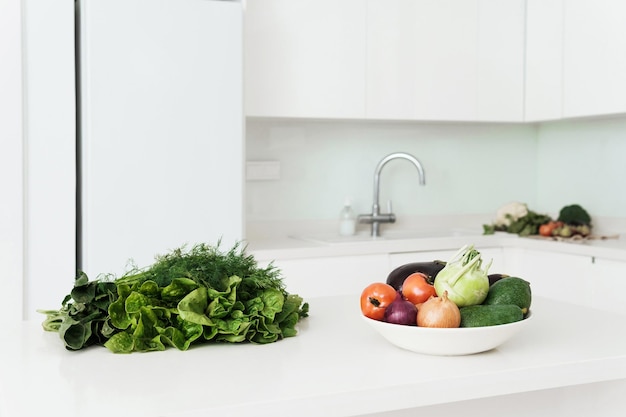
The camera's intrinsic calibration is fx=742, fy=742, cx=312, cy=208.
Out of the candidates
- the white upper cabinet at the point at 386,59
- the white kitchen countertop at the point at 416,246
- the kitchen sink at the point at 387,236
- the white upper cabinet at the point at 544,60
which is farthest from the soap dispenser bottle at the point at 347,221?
the white upper cabinet at the point at 544,60

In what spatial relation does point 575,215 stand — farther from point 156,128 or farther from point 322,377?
point 322,377

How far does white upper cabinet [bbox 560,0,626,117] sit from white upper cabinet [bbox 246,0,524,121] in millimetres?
349

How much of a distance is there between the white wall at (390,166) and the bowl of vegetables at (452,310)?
2.38m

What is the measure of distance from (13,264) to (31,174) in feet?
1.11

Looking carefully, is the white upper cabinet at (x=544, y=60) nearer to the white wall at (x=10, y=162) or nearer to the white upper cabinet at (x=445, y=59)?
the white upper cabinet at (x=445, y=59)

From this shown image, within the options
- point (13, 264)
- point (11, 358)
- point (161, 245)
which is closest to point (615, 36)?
point (161, 245)

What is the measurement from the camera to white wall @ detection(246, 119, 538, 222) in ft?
12.6

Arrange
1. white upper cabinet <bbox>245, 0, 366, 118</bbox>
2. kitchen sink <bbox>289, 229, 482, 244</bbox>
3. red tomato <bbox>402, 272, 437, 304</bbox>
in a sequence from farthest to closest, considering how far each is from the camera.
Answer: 1. kitchen sink <bbox>289, 229, 482, 244</bbox>
2. white upper cabinet <bbox>245, 0, 366, 118</bbox>
3. red tomato <bbox>402, 272, 437, 304</bbox>

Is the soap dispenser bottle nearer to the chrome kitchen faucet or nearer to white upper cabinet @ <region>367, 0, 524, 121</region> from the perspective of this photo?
the chrome kitchen faucet

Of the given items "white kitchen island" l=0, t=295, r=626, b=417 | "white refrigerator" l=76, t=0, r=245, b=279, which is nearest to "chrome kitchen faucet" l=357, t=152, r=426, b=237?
"white refrigerator" l=76, t=0, r=245, b=279

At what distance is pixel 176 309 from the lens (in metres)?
1.43

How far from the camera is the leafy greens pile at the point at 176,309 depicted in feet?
4.66

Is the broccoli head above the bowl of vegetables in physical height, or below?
above

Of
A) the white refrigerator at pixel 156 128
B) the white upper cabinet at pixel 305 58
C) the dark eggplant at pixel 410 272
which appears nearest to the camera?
the dark eggplant at pixel 410 272
